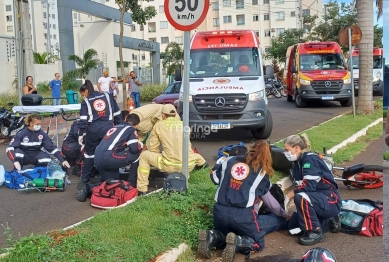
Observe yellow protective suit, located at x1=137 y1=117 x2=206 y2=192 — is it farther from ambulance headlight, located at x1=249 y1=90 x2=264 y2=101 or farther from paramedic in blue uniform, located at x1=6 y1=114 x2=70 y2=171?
ambulance headlight, located at x1=249 y1=90 x2=264 y2=101

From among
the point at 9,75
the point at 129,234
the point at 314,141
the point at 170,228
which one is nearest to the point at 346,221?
the point at 170,228

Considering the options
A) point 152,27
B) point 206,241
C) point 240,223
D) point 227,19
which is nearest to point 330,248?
point 240,223

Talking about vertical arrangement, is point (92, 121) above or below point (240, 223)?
above

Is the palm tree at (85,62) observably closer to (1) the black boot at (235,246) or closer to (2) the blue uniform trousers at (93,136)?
(2) the blue uniform trousers at (93,136)

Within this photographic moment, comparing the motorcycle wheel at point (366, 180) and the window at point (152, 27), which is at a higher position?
the window at point (152, 27)

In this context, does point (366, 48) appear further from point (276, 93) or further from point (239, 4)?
point (239, 4)

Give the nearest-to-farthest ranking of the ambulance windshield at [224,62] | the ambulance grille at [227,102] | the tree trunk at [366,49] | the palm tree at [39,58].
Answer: the ambulance grille at [227,102] → the ambulance windshield at [224,62] → the tree trunk at [366,49] → the palm tree at [39,58]

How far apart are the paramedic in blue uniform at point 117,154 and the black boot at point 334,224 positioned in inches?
112

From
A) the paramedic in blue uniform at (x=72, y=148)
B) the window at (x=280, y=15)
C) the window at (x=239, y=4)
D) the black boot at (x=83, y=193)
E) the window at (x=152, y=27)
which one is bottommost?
the black boot at (x=83, y=193)

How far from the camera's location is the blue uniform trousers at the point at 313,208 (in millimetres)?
5348

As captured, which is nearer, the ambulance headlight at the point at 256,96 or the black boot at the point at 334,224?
the black boot at the point at 334,224

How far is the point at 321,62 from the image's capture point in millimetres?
21750

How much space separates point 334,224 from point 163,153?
265 cm

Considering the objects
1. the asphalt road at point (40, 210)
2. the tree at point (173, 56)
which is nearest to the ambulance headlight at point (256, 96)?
the asphalt road at point (40, 210)
